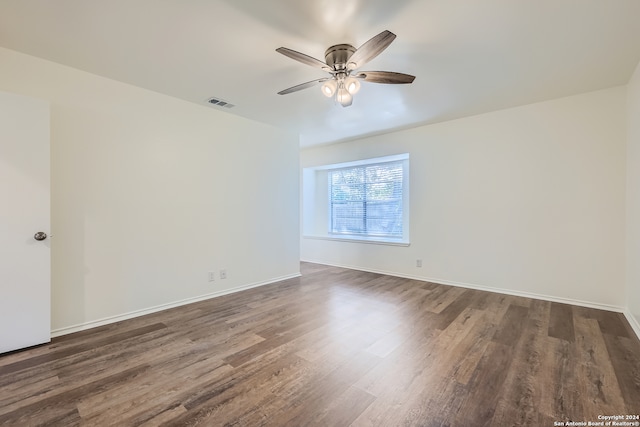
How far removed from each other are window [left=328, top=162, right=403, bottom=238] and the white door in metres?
4.60

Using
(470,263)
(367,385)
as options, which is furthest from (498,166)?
(367,385)

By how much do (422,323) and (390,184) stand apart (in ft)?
9.60

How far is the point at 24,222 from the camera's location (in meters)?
2.31

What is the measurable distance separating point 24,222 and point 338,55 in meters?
2.94

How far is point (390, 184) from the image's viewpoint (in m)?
5.20

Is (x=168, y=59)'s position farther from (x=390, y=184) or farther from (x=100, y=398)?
(x=390, y=184)

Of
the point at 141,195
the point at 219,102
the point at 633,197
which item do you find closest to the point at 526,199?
the point at 633,197

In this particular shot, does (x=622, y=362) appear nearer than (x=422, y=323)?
Yes

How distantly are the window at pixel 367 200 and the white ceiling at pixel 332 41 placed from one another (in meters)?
2.05

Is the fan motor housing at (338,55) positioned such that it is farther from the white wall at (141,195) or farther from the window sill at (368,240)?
the window sill at (368,240)

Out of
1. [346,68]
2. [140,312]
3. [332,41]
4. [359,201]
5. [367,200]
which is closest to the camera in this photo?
[332,41]

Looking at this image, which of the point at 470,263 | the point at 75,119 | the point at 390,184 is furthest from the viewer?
the point at 390,184

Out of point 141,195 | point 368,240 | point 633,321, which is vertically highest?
point 141,195

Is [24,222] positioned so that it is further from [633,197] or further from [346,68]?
[633,197]
